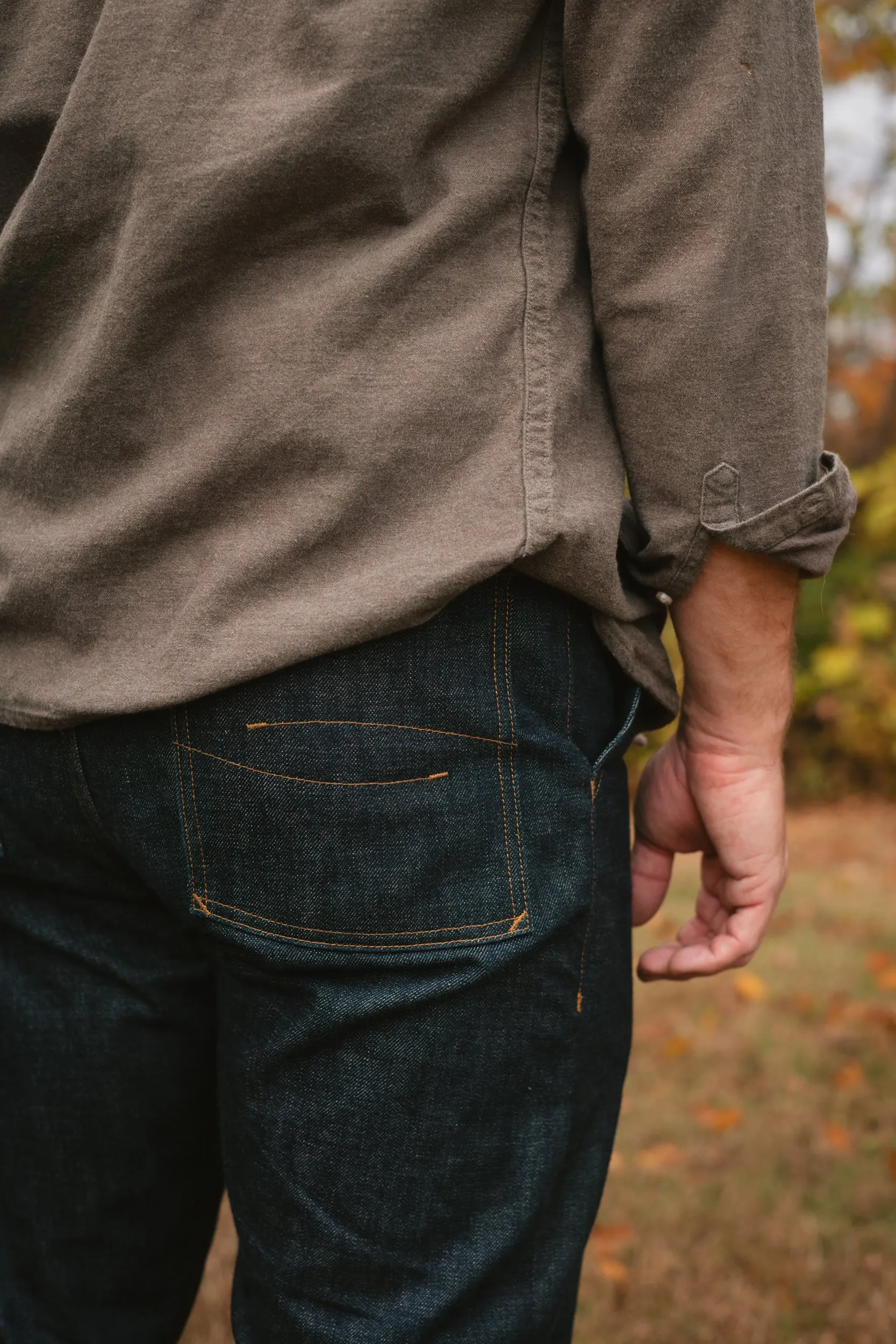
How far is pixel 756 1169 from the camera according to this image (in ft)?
9.41

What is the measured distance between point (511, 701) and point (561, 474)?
21cm

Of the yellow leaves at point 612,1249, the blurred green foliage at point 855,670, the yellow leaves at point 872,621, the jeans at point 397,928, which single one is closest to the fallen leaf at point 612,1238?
the yellow leaves at point 612,1249

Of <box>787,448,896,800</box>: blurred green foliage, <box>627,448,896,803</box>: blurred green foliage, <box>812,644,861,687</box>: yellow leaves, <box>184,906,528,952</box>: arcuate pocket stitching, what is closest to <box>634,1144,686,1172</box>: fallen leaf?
<box>184,906,528,952</box>: arcuate pocket stitching

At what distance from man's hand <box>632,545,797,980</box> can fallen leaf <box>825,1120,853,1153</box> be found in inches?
74.8

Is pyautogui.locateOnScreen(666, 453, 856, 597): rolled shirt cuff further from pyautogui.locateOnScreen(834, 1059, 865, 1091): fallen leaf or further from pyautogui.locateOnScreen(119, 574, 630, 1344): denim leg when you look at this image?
pyautogui.locateOnScreen(834, 1059, 865, 1091): fallen leaf

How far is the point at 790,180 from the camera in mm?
1046

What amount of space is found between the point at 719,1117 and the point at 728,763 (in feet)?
7.25

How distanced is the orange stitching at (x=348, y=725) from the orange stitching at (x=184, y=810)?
73 millimetres

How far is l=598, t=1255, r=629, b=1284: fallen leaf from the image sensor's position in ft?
8.13

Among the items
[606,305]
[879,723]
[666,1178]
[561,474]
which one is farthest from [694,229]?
[879,723]

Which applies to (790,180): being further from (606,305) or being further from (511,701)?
(511,701)

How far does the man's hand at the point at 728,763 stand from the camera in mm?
1173

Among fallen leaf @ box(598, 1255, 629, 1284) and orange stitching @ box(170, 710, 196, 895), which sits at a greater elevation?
orange stitching @ box(170, 710, 196, 895)

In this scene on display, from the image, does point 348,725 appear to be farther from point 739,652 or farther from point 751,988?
point 751,988
